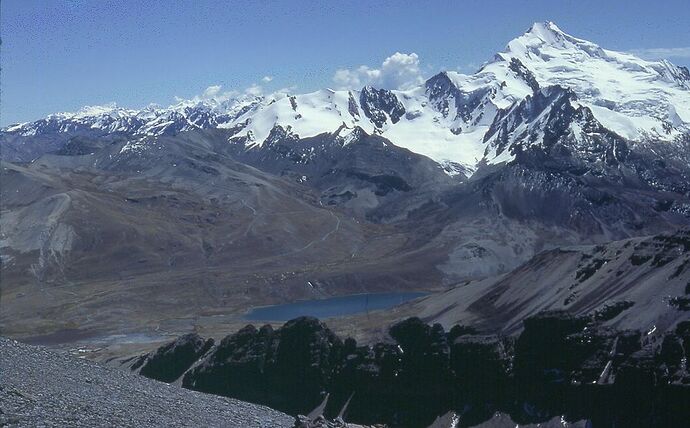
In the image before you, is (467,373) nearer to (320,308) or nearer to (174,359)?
(174,359)

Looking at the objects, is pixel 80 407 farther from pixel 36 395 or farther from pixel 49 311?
pixel 49 311

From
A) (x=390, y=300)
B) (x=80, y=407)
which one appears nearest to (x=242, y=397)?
(x=80, y=407)

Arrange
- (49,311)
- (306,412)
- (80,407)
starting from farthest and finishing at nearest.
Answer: (49,311) < (306,412) < (80,407)

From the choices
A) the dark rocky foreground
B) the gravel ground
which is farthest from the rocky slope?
the gravel ground

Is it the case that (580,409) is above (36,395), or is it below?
→ below

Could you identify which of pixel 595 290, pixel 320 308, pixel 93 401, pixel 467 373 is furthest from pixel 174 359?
pixel 320 308
